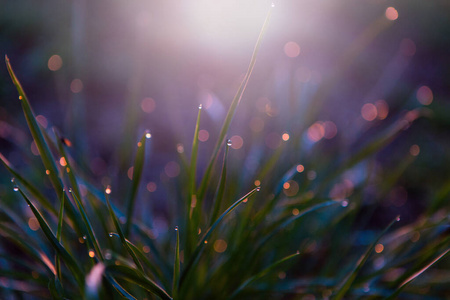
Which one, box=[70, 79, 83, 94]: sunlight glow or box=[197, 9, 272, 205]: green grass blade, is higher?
box=[70, 79, 83, 94]: sunlight glow

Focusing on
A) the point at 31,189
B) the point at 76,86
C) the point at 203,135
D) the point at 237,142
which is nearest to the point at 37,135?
the point at 31,189

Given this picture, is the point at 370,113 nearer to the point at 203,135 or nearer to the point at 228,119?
the point at 203,135

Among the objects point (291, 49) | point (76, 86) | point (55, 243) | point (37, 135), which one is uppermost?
point (291, 49)

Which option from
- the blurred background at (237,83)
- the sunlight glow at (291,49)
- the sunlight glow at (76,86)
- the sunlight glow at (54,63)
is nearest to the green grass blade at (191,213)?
the blurred background at (237,83)

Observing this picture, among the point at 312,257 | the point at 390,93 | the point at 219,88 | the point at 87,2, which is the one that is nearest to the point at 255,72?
the point at 219,88

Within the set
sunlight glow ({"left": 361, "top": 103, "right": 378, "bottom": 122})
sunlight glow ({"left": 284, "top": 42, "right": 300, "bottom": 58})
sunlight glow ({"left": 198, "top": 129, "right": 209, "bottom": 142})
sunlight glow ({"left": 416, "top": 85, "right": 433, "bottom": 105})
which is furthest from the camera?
sunlight glow ({"left": 284, "top": 42, "right": 300, "bottom": 58})

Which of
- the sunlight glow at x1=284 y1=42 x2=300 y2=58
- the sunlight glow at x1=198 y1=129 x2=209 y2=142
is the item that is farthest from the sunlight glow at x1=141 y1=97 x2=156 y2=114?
the sunlight glow at x1=284 y1=42 x2=300 y2=58

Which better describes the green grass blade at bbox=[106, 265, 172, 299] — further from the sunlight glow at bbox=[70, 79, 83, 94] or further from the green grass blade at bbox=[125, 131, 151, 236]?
the sunlight glow at bbox=[70, 79, 83, 94]

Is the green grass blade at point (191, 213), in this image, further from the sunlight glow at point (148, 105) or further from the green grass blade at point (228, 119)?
the sunlight glow at point (148, 105)
